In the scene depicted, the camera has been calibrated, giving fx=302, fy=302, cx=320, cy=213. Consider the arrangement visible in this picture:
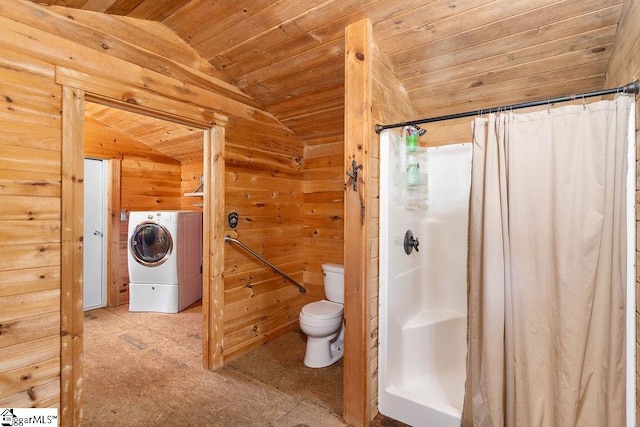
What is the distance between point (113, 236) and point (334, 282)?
2891 mm

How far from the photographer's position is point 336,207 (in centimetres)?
293

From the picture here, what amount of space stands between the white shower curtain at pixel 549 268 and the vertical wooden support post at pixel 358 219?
0.53m

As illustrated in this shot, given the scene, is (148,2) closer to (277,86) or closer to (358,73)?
(277,86)

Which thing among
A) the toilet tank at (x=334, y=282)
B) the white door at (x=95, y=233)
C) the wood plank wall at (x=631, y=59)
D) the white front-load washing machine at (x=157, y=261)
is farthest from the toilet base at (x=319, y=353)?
the white door at (x=95, y=233)

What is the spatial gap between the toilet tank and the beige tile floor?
525mm

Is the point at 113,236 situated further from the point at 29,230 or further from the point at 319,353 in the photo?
the point at 319,353

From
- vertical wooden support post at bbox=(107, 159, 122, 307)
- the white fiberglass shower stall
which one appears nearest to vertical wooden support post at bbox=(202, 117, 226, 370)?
the white fiberglass shower stall

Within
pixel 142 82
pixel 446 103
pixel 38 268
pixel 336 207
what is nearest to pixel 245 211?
pixel 336 207

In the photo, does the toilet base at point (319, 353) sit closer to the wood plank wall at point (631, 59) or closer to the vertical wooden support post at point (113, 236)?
the wood plank wall at point (631, 59)

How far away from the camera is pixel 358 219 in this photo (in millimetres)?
1672

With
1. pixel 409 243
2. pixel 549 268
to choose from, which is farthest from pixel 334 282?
pixel 549 268

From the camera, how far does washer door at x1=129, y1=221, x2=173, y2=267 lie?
345cm

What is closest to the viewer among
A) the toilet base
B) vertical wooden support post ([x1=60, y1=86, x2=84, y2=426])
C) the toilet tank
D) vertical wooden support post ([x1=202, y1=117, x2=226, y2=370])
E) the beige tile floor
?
vertical wooden support post ([x1=60, y1=86, x2=84, y2=426])

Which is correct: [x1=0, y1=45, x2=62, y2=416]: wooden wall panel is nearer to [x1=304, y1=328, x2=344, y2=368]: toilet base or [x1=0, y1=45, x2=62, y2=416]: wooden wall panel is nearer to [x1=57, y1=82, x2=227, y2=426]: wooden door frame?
[x1=57, y1=82, x2=227, y2=426]: wooden door frame
